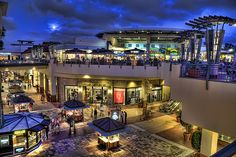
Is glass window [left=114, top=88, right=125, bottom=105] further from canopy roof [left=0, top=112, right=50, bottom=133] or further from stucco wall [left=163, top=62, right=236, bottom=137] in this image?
stucco wall [left=163, top=62, right=236, bottom=137]

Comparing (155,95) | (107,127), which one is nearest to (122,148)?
(107,127)

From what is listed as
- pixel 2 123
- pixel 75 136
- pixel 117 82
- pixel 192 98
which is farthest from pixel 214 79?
pixel 117 82

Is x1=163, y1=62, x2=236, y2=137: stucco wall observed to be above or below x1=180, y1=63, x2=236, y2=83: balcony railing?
below

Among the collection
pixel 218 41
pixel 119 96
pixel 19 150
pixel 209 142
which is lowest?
pixel 19 150

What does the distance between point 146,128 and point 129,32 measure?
21.6 meters

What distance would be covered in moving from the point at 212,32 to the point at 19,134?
40.8 ft

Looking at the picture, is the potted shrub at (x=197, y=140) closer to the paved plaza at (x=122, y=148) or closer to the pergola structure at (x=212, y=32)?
the paved plaza at (x=122, y=148)

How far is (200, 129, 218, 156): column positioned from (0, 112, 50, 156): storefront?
9947 mm

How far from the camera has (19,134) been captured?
1177 cm

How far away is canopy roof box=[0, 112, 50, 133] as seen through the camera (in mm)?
11472

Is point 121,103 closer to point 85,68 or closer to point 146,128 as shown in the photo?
point 85,68

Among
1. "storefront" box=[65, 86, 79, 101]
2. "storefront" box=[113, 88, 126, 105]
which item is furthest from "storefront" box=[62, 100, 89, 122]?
"storefront" box=[113, 88, 126, 105]

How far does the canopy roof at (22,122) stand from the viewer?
11.5m

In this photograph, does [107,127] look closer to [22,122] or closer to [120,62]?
[22,122]
